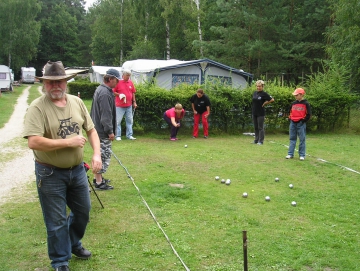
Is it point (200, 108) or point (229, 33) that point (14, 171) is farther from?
point (229, 33)

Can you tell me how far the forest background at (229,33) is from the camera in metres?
18.5

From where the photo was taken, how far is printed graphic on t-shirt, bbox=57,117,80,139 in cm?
320

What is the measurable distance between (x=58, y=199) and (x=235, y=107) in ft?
31.6

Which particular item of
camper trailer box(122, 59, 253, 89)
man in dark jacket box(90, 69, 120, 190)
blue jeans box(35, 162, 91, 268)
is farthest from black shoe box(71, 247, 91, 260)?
camper trailer box(122, 59, 253, 89)

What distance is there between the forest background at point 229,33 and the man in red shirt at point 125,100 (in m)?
7.63

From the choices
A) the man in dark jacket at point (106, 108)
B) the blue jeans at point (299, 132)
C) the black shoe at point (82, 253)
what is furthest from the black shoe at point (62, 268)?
the blue jeans at point (299, 132)

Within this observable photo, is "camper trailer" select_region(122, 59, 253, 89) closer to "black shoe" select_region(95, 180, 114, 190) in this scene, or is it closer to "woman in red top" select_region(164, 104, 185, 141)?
"woman in red top" select_region(164, 104, 185, 141)

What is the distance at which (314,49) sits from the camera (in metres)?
25.7

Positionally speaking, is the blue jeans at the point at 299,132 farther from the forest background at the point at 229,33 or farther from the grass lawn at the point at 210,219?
the forest background at the point at 229,33

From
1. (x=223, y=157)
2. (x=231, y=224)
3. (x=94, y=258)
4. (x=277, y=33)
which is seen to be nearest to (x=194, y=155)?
(x=223, y=157)

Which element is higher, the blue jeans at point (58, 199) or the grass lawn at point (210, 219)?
the blue jeans at point (58, 199)

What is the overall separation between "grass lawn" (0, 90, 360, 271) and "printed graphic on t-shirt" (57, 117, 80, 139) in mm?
1247

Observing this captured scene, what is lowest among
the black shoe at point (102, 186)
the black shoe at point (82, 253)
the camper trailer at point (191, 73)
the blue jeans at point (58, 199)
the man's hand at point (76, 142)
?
the black shoe at point (82, 253)

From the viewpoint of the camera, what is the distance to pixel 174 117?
10984mm
